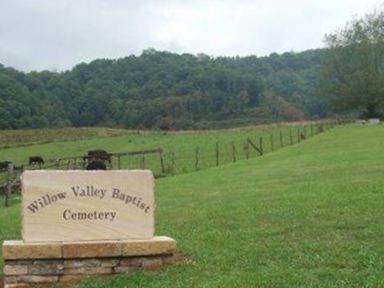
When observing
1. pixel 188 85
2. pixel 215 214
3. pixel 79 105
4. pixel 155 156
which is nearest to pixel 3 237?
pixel 215 214

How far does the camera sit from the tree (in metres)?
75.1

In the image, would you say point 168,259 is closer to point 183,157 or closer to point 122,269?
point 122,269

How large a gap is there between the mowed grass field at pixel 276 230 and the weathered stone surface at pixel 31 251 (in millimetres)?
798

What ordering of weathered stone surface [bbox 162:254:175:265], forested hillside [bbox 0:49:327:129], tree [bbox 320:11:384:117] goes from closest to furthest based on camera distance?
weathered stone surface [bbox 162:254:175:265] < tree [bbox 320:11:384:117] < forested hillside [bbox 0:49:327:129]

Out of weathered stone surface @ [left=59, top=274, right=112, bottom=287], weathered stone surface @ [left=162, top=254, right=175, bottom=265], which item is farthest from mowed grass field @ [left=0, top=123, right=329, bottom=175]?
weathered stone surface @ [left=59, top=274, right=112, bottom=287]

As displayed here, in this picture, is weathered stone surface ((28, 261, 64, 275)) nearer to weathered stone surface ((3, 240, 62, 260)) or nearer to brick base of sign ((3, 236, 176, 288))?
brick base of sign ((3, 236, 176, 288))

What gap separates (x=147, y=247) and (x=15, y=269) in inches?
78.2

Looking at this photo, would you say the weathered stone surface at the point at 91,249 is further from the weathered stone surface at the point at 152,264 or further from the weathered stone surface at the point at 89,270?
the weathered stone surface at the point at 152,264

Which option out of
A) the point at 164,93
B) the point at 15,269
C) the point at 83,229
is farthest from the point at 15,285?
the point at 164,93

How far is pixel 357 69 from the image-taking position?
77.0m

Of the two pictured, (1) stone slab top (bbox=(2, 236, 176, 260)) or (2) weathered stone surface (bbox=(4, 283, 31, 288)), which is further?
(1) stone slab top (bbox=(2, 236, 176, 260))

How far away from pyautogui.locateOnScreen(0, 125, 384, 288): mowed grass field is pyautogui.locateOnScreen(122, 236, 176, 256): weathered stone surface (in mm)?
347

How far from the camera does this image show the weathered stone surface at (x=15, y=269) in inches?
414

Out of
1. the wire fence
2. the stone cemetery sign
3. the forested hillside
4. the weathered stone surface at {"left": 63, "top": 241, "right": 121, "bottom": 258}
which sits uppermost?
the forested hillside
